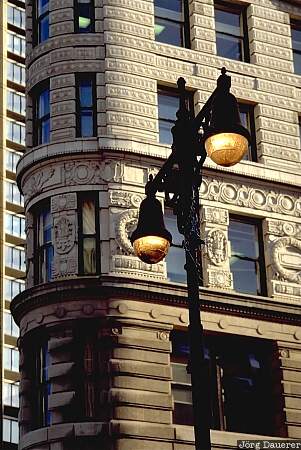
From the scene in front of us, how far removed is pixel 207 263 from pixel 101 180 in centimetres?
403

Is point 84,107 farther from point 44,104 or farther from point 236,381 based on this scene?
point 236,381

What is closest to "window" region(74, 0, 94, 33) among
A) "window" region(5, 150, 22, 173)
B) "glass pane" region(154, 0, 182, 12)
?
"glass pane" region(154, 0, 182, 12)

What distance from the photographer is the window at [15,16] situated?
76.9 m

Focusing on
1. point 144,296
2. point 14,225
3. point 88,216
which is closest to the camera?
point 144,296

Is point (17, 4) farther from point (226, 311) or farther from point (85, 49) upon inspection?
point (226, 311)

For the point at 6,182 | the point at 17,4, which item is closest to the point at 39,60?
the point at 6,182

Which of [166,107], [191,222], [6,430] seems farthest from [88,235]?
[6,430]

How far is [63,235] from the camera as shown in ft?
99.9

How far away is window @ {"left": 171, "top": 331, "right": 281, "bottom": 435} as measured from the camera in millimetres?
30062

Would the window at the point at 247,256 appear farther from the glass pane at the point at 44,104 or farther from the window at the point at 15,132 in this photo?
the window at the point at 15,132

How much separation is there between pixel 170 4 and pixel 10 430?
123 feet

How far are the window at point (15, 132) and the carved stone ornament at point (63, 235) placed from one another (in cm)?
4438

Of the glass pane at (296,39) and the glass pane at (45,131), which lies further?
the glass pane at (296,39)

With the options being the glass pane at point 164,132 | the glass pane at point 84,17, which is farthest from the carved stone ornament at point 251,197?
the glass pane at point 84,17
